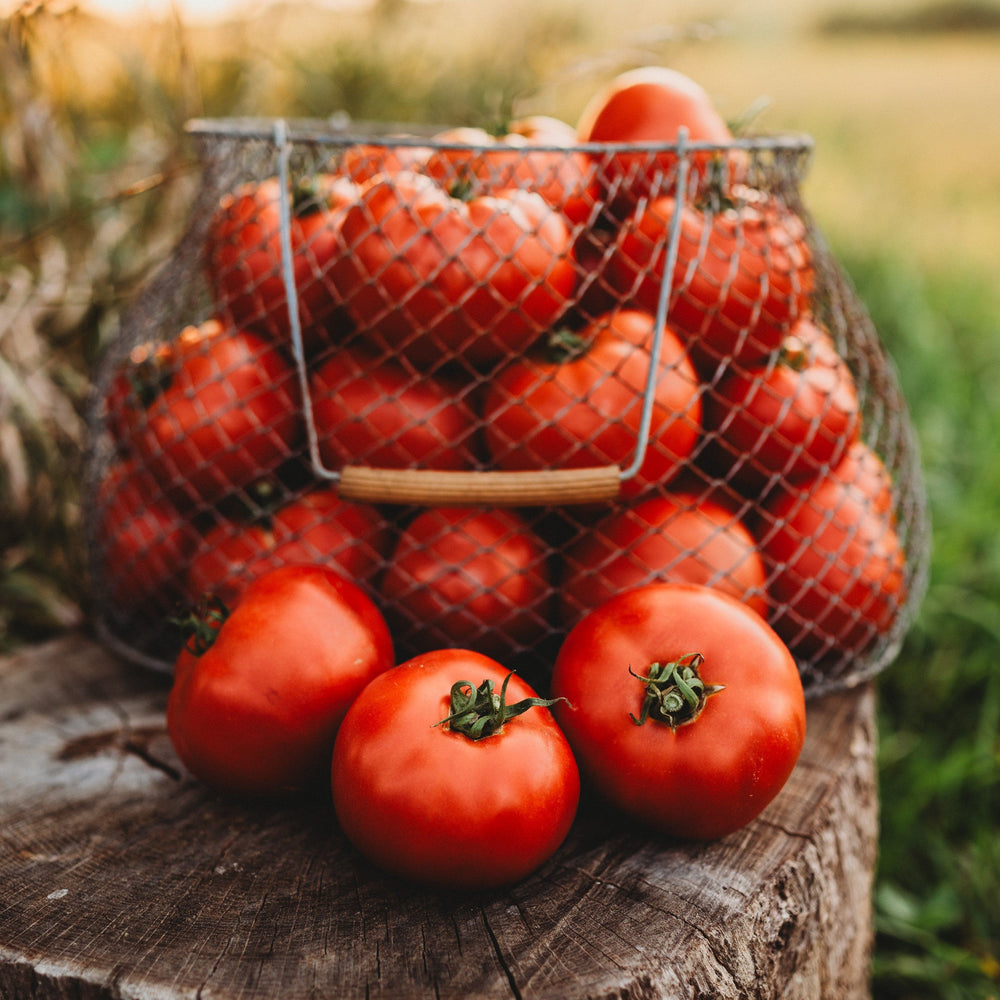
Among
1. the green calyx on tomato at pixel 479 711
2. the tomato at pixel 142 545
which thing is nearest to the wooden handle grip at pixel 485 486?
the green calyx on tomato at pixel 479 711

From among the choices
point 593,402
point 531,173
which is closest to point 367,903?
point 593,402

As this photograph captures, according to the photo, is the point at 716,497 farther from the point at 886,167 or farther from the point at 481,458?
the point at 886,167

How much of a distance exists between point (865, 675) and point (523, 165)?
752 millimetres

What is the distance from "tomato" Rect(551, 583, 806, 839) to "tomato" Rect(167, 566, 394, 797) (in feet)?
0.72

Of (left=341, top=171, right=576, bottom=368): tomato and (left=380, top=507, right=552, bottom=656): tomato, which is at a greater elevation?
(left=341, top=171, right=576, bottom=368): tomato

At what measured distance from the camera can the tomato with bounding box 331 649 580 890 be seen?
2.50ft

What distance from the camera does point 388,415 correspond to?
1032mm

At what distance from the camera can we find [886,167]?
5.05 m

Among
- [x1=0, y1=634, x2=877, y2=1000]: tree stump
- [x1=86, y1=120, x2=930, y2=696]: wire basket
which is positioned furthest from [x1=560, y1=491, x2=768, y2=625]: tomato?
[x1=0, y1=634, x2=877, y2=1000]: tree stump

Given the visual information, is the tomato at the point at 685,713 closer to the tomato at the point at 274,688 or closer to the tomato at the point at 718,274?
the tomato at the point at 274,688

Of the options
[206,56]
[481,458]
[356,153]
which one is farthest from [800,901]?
[206,56]

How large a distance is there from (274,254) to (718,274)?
52cm

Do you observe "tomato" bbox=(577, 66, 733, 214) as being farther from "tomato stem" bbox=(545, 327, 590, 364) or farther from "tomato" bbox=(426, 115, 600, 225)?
"tomato stem" bbox=(545, 327, 590, 364)

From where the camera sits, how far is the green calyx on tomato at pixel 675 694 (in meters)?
0.81
